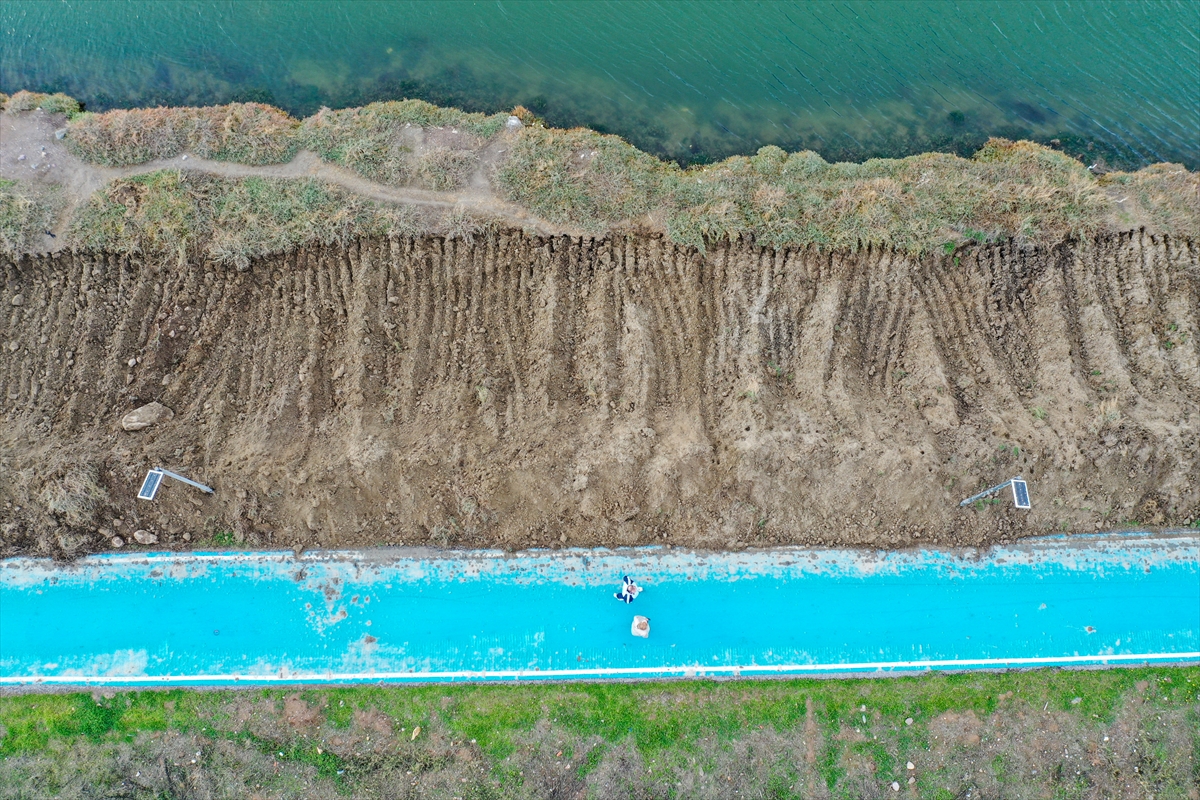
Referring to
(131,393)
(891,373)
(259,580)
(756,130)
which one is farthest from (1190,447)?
(131,393)

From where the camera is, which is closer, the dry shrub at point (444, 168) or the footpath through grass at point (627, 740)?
the footpath through grass at point (627, 740)

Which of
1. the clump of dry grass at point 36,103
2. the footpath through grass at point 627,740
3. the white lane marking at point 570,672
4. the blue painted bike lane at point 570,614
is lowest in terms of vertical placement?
the footpath through grass at point 627,740

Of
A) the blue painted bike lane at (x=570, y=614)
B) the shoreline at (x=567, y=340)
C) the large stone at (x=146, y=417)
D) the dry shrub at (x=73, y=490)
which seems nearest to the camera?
the dry shrub at (x=73, y=490)

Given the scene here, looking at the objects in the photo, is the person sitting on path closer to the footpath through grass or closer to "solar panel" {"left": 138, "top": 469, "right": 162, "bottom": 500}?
the footpath through grass

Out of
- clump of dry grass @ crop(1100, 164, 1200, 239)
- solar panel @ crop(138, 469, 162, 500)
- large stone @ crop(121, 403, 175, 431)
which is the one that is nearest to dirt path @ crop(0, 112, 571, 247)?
large stone @ crop(121, 403, 175, 431)

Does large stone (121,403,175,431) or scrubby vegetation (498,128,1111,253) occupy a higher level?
scrubby vegetation (498,128,1111,253)

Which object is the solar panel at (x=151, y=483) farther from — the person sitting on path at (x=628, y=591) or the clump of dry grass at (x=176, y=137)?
the person sitting on path at (x=628, y=591)

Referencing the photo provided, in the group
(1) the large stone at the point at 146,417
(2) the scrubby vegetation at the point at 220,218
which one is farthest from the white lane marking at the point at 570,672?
(2) the scrubby vegetation at the point at 220,218

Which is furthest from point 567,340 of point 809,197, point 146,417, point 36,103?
point 36,103
